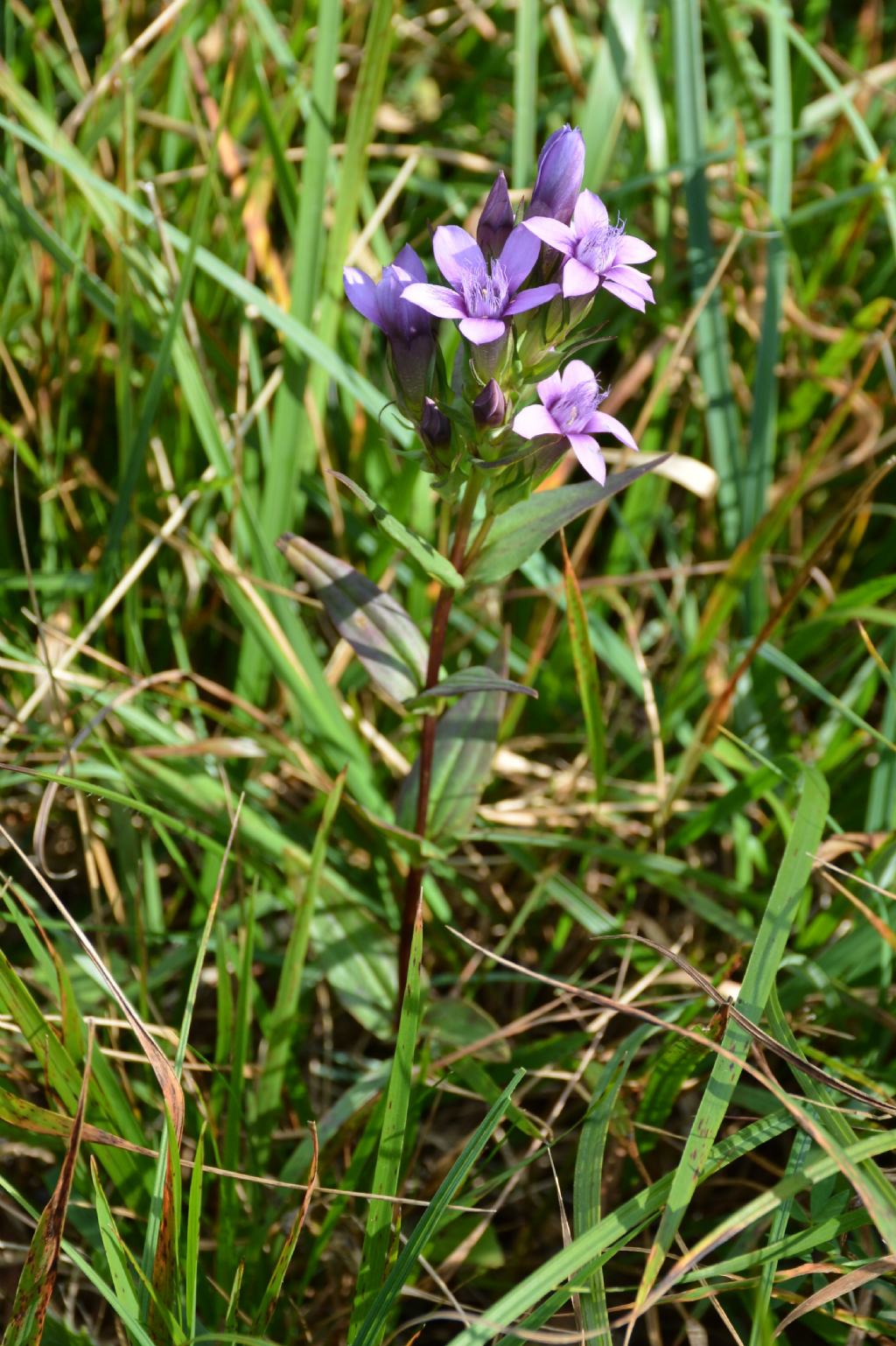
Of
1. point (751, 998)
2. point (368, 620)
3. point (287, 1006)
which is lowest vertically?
point (287, 1006)

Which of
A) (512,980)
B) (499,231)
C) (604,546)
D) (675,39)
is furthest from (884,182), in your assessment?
(512,980)

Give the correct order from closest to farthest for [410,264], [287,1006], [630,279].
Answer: [630,279], [410,264], [287,1006]

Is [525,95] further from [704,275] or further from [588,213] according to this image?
[588,213]

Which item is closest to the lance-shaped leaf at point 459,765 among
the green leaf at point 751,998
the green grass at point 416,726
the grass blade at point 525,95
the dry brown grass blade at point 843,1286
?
the green grass at point 416,726

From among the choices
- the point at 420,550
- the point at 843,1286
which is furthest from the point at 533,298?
the point at 843,1286

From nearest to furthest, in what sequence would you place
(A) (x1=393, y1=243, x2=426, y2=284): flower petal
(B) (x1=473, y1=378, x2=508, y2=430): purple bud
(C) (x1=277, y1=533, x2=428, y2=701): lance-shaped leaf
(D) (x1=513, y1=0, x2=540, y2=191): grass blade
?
(B) (x1=473, y1=378, x2=508, y2=430): purple bud, (A) (x1=393, y1=243, x2=426, y2=284): flower petal, (C) (x1=277, y1=533, x2=428, y2=701): lance-shaped leaf, (D) (x1=513, y1=0, x2=540, y2=191): grass blade

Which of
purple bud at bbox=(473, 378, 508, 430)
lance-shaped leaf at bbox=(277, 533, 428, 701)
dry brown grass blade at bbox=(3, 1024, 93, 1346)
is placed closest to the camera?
dry brown grass blade at bbox=(3, 1024, 93, 1346)

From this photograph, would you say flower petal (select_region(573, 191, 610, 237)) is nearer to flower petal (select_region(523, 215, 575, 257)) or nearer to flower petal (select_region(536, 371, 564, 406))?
flower petal (select_region(523, 215, 575, 257))

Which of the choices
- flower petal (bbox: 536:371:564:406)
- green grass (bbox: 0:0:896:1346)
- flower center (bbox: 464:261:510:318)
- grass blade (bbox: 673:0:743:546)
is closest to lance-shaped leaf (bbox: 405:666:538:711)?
green grass (bbox: 0:0:896:1346)

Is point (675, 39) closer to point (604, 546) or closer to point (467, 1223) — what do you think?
point (604, 546)
